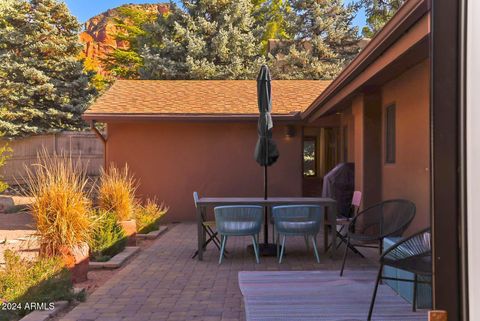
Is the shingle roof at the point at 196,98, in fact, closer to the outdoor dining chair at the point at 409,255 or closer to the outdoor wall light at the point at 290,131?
the outdoor wall light at the point at 290,131

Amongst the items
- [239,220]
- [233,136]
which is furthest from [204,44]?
[239,220]

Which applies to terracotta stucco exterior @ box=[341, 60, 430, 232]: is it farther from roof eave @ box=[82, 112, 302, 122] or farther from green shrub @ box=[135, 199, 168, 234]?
green shrub @ box=[135, 199, 168, 234]

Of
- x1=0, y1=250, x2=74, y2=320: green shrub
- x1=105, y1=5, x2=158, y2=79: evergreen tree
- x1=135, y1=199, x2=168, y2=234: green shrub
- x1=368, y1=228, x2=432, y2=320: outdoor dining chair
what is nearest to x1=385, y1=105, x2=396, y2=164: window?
x1=368, y1=228, x2=432, y2=320: outdoor dining chair

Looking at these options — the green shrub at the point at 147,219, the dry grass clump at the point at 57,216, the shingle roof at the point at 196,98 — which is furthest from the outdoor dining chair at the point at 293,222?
the shingle roof at the point at 196,98

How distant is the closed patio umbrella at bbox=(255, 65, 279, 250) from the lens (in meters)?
7.33

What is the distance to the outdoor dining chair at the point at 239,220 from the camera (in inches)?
261

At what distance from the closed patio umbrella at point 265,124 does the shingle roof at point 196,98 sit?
408 centimetres

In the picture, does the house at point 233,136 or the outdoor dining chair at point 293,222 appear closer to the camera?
the outdoor dining chair at point 293,222

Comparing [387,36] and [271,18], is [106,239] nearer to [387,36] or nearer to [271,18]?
[387,36]

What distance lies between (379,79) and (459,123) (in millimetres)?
6199

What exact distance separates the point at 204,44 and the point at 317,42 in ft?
20.1

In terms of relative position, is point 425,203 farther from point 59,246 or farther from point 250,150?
point 250,150

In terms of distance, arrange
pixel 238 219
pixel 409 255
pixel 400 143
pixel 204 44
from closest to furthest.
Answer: pixel 409 255 < pixel 238 219 < pixel 400 143 < pixel 204 44

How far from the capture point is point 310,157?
1515cm
